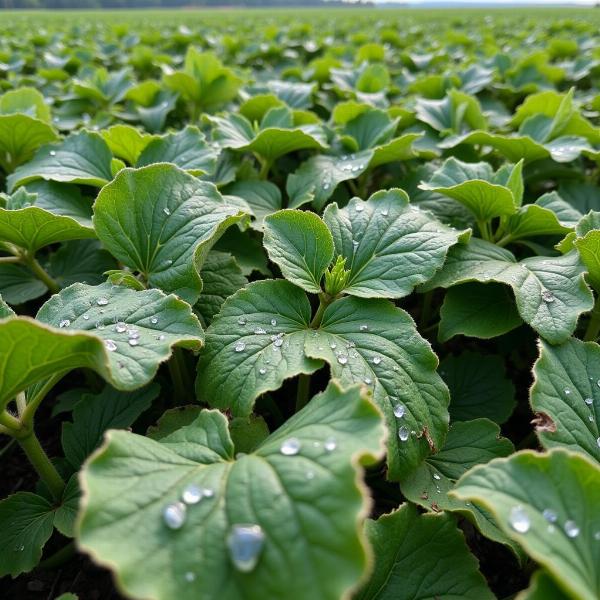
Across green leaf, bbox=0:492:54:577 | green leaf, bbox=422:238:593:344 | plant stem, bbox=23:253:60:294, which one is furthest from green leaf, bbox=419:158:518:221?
green leaf, bbox=0:492:54:577

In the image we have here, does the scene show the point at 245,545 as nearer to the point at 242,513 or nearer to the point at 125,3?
the point at 242,513

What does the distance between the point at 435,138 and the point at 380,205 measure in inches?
53.5

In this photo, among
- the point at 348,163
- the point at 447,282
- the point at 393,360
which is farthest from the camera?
the point at 348,163

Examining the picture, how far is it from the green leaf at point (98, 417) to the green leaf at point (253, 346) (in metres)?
0.37

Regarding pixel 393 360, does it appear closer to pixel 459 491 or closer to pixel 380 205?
pixel 459 491

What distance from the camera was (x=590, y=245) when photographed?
186 cm

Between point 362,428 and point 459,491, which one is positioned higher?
point 362,428

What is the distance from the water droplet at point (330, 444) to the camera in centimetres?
119

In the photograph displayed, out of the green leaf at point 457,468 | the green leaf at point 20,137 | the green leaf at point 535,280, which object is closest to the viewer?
the green leaf at point 457,468

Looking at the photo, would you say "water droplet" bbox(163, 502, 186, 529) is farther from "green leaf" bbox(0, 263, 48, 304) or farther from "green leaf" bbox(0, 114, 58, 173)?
"green leaf" bbox(0, 114, 58, 173)

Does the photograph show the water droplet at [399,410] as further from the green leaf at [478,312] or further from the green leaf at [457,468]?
the green leaf at [478,312]

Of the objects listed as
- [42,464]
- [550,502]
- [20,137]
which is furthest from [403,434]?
[20,137]

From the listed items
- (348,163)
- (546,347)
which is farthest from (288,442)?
(348,163)

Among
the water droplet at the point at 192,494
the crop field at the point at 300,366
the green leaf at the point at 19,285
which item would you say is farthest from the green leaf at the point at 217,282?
the water droplet at the point at 192,494
